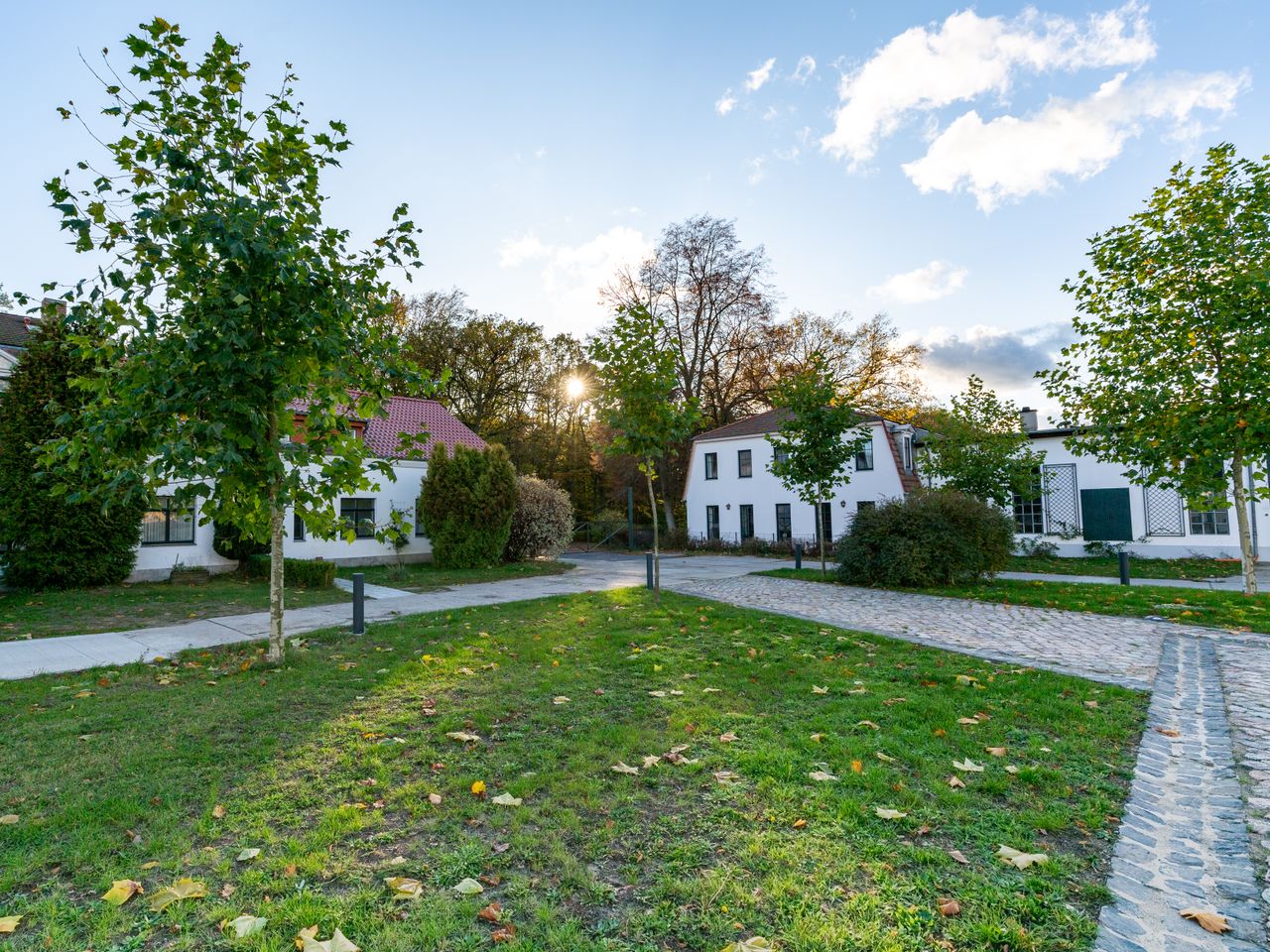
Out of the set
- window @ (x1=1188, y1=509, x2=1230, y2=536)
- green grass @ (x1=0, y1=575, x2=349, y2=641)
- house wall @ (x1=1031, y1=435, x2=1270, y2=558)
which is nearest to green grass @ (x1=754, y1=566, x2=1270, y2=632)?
house wall @ (x1=1031, y1=435, x2=1270, y2=558)

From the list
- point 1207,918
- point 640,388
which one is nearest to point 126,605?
point 640,388

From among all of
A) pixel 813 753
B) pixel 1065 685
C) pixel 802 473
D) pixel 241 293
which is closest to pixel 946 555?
pixel 802 473

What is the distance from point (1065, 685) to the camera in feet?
19.4

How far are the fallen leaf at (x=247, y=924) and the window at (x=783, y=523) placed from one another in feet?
87.9

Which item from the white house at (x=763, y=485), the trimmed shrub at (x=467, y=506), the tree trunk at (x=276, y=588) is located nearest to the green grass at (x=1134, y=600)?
the white house at (x=763, y=485)


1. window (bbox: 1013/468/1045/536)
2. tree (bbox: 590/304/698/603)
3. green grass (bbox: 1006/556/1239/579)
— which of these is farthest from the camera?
window (bbox: 1013/468/1045/536)

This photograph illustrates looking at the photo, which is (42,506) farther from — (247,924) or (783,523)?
(783,523)

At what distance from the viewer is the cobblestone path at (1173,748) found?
2.56 meters

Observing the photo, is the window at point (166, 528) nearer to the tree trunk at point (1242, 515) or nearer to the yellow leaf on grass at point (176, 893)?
the yellow leaf on grass at point (176, 893)

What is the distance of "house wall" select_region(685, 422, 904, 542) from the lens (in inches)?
1001

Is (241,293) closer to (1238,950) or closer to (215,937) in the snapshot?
(215,937)

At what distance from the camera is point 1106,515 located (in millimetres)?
21766

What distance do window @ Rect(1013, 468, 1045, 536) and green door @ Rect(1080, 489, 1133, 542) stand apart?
49.8 inches

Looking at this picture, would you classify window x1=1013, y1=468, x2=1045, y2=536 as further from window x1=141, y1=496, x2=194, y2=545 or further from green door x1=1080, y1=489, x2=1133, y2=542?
window x1=141, y1=496, x2=194, y2=545
